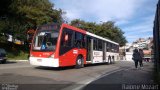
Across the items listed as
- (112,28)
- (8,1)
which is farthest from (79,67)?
(112,28)

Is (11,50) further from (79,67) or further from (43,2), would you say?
(79,67)

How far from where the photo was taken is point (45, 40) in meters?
18.4

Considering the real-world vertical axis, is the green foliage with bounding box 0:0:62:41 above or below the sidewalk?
above

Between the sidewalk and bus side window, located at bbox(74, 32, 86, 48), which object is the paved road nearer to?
the sidewalk

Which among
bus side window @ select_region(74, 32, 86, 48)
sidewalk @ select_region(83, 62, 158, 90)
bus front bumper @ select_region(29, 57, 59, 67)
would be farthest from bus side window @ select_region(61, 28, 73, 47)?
sidewalk @ select_region(83, 62, 158, 90)

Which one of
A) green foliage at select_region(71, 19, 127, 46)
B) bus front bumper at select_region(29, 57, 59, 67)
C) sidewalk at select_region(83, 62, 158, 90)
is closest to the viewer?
sidewalk at select_region(83, 62, 158, 90)

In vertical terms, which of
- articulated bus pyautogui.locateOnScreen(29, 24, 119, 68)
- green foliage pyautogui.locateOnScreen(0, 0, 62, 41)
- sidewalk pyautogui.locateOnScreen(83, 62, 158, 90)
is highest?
green foliage pyautogui.locateOnScreen(0, 0, 62, 41)

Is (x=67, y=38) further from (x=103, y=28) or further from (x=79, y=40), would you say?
(x=103, y=28)

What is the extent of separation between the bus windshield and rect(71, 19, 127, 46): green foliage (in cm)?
5115

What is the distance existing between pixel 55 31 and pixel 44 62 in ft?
6.89

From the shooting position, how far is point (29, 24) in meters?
49.2

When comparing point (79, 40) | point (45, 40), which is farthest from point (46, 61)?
point (79, 40)

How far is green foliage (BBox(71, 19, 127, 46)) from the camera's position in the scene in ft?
232

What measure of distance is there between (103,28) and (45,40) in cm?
5342
